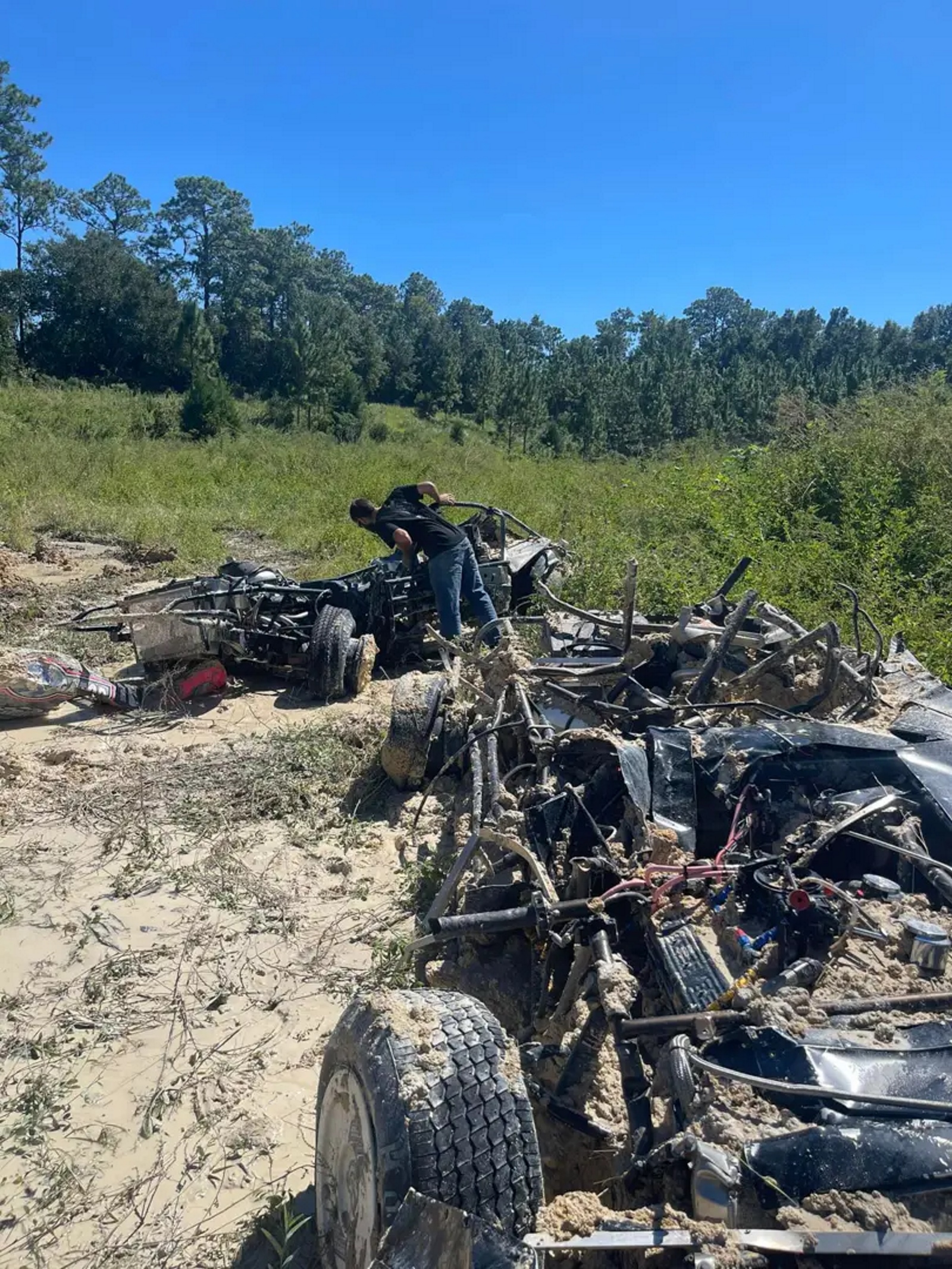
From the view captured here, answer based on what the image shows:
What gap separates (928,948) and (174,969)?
2889 millimetres

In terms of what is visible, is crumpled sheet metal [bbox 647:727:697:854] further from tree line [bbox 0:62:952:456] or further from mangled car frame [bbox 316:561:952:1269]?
tree line [bbox 0:62:952:456]

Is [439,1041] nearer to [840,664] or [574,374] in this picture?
[840,664]

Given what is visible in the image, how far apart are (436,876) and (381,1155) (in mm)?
2270

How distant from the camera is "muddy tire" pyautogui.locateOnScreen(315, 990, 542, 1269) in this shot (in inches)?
69.6

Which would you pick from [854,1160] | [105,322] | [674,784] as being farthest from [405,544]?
[105,322]

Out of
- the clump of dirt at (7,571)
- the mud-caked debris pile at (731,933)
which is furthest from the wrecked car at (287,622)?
the clump of dirt at (7,571)

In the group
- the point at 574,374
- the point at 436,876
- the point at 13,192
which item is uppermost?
the point at 13,192

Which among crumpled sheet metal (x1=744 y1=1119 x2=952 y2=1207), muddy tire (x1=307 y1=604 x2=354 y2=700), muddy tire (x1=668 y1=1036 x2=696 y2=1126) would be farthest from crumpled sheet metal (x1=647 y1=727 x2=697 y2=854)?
muddy tire (x1=307 y1=604 x2=354 y2=700)

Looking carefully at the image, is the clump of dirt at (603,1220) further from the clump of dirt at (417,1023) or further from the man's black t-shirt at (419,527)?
the man's black t-shirt at (419,527)

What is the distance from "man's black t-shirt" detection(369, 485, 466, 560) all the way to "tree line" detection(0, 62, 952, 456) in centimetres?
2254

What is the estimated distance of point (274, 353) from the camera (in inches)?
1999

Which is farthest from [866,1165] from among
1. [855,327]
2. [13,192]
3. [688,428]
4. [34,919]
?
[855,327]

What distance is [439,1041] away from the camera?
77.2 inches

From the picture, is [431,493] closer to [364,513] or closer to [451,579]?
[364,513]
